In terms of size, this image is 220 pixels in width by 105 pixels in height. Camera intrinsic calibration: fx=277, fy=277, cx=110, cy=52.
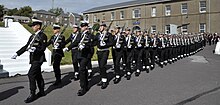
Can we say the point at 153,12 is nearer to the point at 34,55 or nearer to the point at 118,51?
the point at 118,51

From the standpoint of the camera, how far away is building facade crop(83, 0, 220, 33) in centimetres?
4184

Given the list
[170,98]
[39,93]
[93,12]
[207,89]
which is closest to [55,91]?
[39,93]

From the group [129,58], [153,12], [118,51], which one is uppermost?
[153,12]

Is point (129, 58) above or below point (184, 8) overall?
below

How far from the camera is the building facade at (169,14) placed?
41844 mm

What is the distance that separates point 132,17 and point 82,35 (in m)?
45.1

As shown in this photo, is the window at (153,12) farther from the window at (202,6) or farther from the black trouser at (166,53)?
the black trouser at (166,53)

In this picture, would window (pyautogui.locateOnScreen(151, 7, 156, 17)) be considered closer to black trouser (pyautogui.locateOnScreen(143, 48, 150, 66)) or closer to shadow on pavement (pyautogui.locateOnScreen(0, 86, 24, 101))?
black trouser (pyautogui.locateOnScreen(143, 48, 150, 66))

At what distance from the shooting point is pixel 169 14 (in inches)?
1839

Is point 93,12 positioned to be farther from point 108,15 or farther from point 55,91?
point 55,91

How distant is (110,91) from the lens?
8.24 metres

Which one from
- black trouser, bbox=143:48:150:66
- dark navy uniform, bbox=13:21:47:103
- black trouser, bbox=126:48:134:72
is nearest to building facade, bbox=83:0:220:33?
black trouser, bbox=143:48:150:66

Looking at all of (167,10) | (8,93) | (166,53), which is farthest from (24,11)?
(8,93)

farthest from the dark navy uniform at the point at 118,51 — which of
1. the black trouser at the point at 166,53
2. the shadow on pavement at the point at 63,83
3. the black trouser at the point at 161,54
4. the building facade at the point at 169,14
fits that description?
the building facade at the point at 169,14
